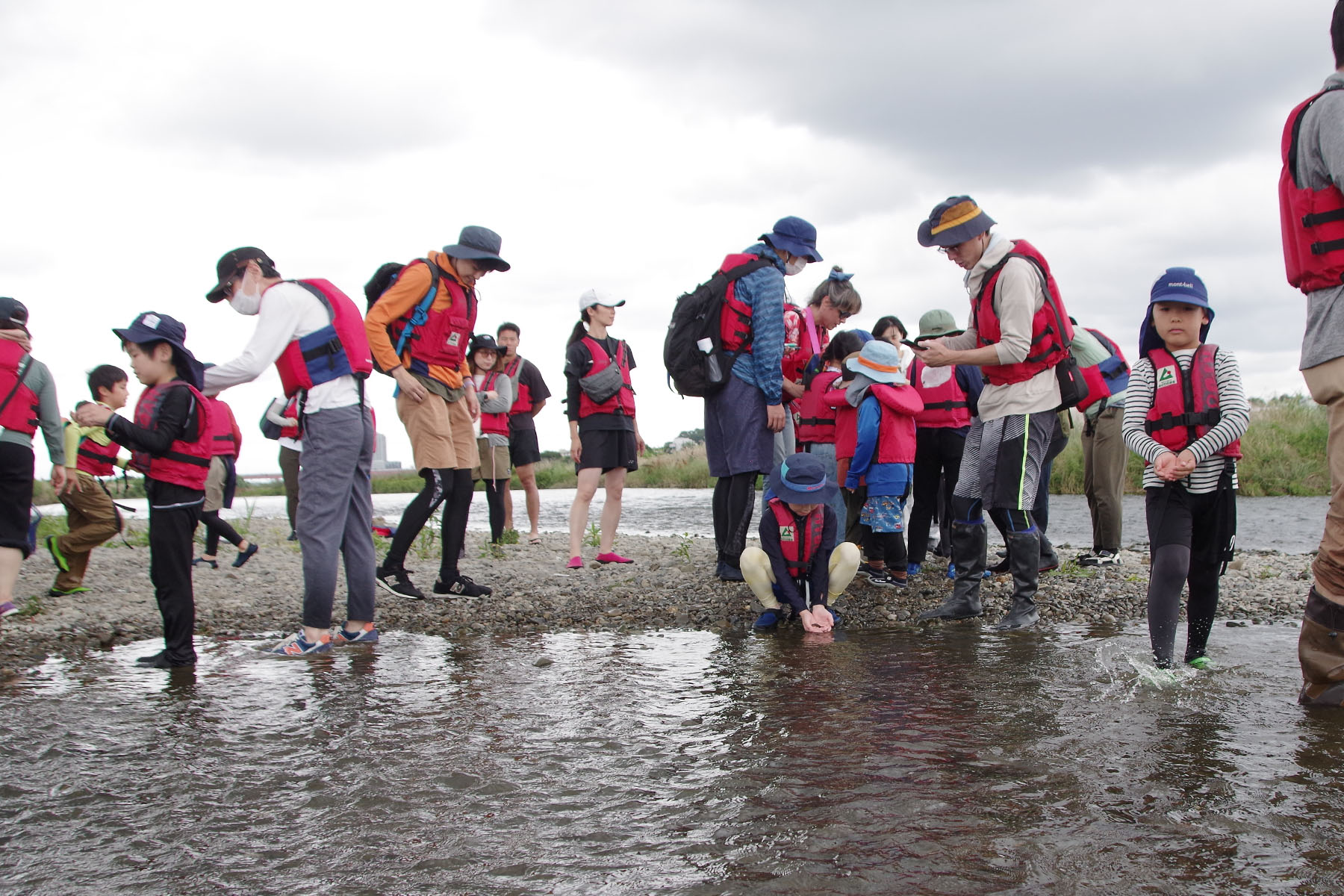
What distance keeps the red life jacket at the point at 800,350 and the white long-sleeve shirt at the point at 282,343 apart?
3.43 meters

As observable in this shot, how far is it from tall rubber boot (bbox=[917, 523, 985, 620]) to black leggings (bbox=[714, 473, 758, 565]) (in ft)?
4.49

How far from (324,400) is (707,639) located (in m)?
2.36

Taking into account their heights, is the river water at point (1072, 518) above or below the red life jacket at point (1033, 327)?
below

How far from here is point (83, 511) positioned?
679 cm

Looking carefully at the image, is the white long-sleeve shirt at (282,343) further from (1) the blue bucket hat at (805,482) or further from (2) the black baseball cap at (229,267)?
(1) the blue bucket hat at (805,482)

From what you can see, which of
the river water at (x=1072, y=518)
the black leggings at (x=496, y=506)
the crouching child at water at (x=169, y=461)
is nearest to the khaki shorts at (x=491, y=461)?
the black leggings at (x=496, y=506)

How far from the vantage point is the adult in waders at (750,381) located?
20.8ft

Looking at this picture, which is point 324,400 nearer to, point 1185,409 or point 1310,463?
point 1185,409

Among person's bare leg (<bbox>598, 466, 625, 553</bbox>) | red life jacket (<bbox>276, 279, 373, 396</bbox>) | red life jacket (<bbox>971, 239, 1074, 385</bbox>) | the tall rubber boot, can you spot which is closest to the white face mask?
red life jacket (<bbox>276, 279, 373, 396</bbox>)

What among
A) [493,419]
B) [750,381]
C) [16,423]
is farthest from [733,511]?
[16,423]

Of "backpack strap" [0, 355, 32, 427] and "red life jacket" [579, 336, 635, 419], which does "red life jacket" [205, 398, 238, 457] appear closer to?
"backpack strap" [0, 355, 32, 427]

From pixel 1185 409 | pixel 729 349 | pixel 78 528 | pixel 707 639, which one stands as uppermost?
pixel 729 349

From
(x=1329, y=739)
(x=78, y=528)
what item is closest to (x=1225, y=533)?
(x=1329, y=739)

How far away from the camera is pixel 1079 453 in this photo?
1648 centimetres
